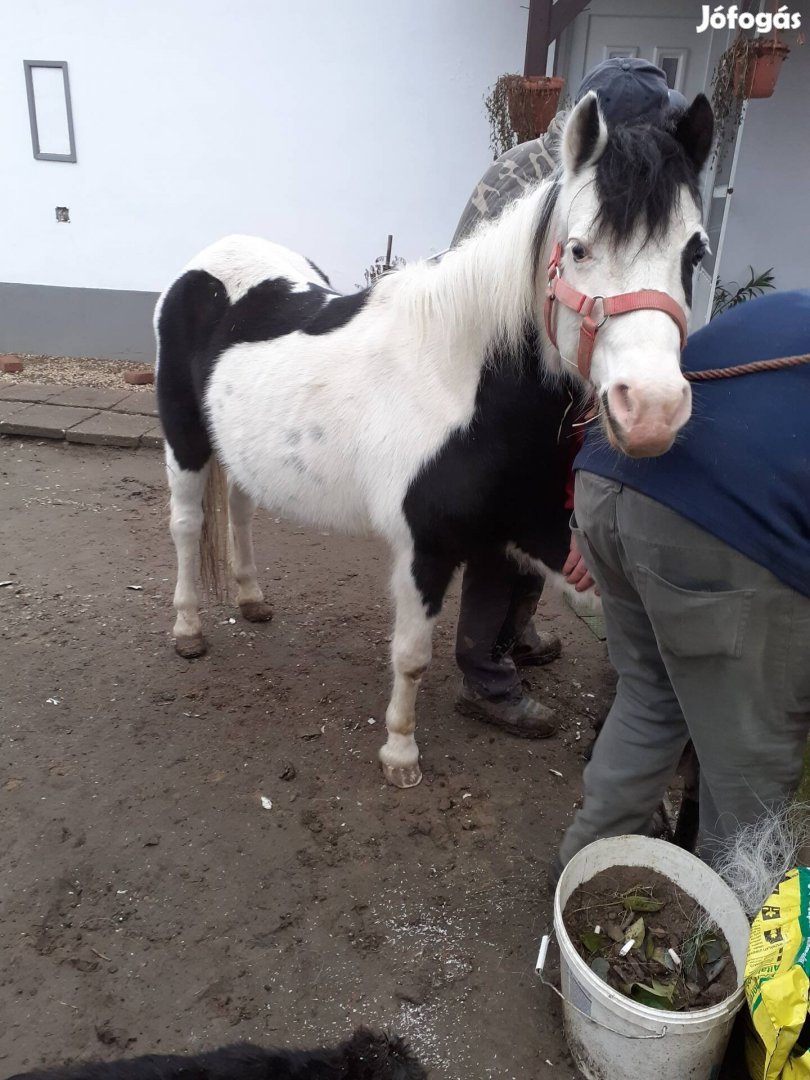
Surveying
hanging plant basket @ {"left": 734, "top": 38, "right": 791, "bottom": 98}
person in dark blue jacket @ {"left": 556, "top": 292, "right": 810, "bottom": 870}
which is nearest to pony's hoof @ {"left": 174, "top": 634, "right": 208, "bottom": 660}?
person in dark blue jacket @ {"left": 556, "top": 292, "right": 810, "bottom": 870}

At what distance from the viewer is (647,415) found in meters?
1.37

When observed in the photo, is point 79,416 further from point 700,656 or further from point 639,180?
point 700,656

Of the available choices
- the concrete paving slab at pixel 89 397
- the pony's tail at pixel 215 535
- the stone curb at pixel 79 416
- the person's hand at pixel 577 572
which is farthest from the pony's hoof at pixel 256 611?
the concrete paving slab at pixel 89 397

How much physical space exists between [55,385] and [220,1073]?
6.01 meters

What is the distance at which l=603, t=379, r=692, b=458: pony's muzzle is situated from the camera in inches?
53.5

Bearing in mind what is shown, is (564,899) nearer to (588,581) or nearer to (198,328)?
(588,581)

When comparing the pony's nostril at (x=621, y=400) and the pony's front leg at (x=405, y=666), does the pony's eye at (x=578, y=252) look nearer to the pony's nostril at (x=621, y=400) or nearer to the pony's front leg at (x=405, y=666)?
the pony's nostril at (x=621, y=400)

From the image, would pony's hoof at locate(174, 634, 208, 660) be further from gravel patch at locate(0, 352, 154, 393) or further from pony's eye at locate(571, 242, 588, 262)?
gravel patch at locate(0, 352, 154, 393)

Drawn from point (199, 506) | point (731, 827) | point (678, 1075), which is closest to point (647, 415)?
point (731, 827)

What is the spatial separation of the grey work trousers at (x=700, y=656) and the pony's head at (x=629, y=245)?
207 mm

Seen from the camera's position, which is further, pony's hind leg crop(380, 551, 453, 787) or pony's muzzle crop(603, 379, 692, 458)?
pony's hind leg crop(380, 551, 453, 787)

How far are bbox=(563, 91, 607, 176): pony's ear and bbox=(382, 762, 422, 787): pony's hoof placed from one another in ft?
6.15

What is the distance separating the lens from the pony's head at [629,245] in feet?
4.83

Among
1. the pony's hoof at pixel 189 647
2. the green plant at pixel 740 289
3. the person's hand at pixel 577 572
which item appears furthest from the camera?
the green plant at pixel 740 289
